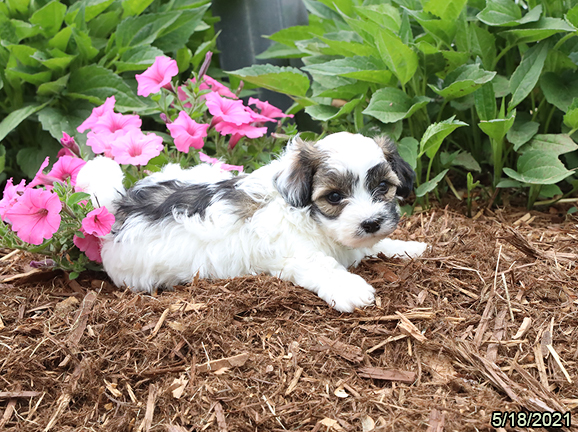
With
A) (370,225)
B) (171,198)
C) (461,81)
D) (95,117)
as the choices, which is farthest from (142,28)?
(370,225)

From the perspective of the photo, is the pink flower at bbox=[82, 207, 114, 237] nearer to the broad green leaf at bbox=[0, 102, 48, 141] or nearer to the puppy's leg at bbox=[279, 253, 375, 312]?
the puppy's leg at bbox=[279, 253, 375, 312]

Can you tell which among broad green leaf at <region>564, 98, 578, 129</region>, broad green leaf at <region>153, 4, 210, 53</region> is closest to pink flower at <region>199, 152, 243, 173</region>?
broad green leaf at <region>153, 4, 210, 53</region>

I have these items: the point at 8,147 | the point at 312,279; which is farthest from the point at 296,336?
the point at 8,147

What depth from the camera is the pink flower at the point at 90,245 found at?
354 cm

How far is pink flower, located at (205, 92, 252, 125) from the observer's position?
4344 millimetres

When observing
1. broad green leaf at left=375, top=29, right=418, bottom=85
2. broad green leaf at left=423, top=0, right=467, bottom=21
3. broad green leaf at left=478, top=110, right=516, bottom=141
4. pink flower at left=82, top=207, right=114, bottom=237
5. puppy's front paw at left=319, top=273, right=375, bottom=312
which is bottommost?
puppy's front paw at left=319, top=273, right=375, bottom=312

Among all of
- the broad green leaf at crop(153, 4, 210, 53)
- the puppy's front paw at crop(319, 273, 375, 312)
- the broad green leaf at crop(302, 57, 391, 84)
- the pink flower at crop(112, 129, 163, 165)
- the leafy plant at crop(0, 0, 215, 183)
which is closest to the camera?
the puppy's front paw at crop(319, 273, 375, 312)

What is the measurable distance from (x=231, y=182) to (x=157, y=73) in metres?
1.43

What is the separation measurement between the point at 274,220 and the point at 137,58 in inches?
128

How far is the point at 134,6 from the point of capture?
586cm

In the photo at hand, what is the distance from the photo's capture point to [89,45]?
539 cm

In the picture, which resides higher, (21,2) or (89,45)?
(21,2)

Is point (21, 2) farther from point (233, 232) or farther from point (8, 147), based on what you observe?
point (233, 232)

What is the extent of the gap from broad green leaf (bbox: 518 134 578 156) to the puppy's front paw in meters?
2.31
